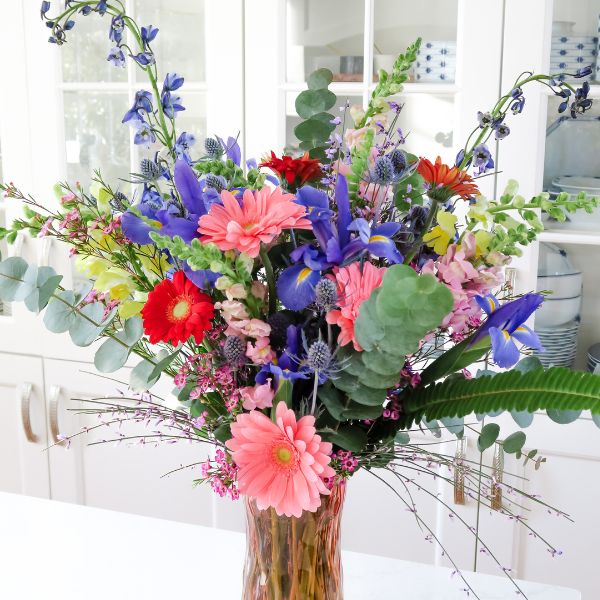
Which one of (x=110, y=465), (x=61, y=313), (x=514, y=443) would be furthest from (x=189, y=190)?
(x=110, y=465)

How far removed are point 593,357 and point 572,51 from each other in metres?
0.67

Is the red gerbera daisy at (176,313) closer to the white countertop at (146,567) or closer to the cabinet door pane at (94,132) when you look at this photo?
the white countertop at (146,567)

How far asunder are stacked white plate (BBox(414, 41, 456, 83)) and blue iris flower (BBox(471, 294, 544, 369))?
4.12 feet

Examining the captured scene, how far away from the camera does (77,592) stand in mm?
1068

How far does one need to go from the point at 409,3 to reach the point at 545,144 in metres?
0.44

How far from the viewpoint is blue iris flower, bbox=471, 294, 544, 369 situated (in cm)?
62

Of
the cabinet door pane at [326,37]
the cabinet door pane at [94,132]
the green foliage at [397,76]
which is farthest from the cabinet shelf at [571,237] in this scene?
the green foliage at [397,76]

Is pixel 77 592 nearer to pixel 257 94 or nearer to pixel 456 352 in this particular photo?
pixel 456 352

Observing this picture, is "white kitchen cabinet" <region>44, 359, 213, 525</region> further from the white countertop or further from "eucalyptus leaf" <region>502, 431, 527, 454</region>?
"eucalyptus leaf" <region>502, 431, 527, 454</region>

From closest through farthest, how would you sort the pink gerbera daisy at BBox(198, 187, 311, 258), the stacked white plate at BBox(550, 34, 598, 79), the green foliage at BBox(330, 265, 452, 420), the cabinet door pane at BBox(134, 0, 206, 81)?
the green foliage at BBox(330, 265, 452, 420) < the pink gerbera daisy at BBox(198, 187, 311, 258) < the stacked white plate at BBox(550, 34, 598, 79) < the cabinet door pane at BBox(134, 0, 206, 81)

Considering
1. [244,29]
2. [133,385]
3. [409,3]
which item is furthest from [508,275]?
[133,385]

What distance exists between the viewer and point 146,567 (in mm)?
1126

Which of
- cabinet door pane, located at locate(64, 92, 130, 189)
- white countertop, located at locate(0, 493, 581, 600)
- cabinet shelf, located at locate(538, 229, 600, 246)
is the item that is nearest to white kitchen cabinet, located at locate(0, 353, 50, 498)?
cabinet door pane, located at locate(64, 92, 130, 189)

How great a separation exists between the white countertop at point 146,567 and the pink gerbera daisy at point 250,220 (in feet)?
1.99
